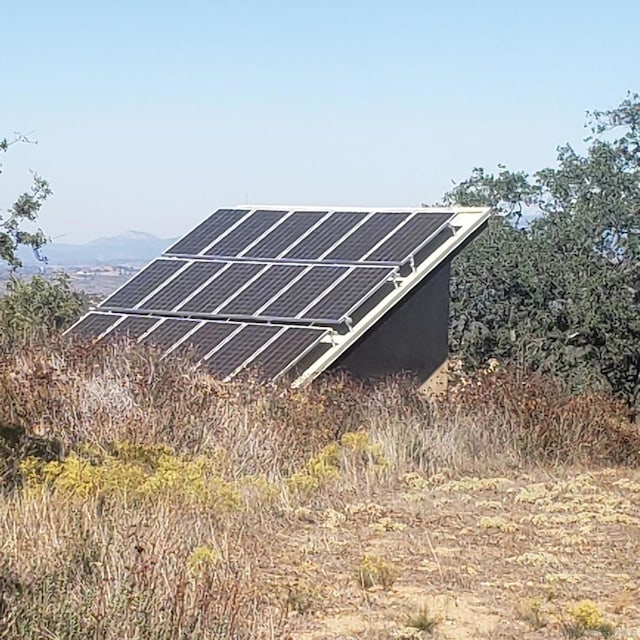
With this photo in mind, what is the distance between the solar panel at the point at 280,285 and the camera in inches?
619

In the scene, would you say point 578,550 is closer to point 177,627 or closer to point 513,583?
point 513,583

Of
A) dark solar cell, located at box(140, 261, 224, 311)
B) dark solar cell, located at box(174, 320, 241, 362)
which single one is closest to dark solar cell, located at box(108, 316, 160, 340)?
dark solar cell, located at box(140, 261, 224, 311)

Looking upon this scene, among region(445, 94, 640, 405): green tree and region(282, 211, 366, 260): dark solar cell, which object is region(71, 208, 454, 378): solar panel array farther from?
region(445, 94, 640, 405): green tree

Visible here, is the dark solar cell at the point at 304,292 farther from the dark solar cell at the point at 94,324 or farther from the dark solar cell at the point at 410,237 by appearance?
the dark solar cell at the point at 94,324

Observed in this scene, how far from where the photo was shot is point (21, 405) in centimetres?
1113

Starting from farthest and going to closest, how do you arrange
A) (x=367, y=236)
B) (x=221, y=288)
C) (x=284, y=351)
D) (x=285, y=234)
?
(x=285, y=234), (x=367, y=236), (x=221, y=288), (x=284, y=351)

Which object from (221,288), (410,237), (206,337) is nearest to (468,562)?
(206,337)

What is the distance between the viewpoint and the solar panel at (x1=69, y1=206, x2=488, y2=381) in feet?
51.6

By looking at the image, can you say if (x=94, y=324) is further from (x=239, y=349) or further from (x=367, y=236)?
(x=367, y=236)

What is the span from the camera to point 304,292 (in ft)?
56.1

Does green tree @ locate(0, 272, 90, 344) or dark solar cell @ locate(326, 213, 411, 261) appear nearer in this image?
dark solar cell @ locate(326, 213, 411, 261)

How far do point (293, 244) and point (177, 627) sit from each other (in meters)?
13.6

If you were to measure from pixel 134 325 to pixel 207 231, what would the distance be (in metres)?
3.73

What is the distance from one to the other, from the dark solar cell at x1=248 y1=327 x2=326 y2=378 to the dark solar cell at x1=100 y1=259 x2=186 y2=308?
156 inches
